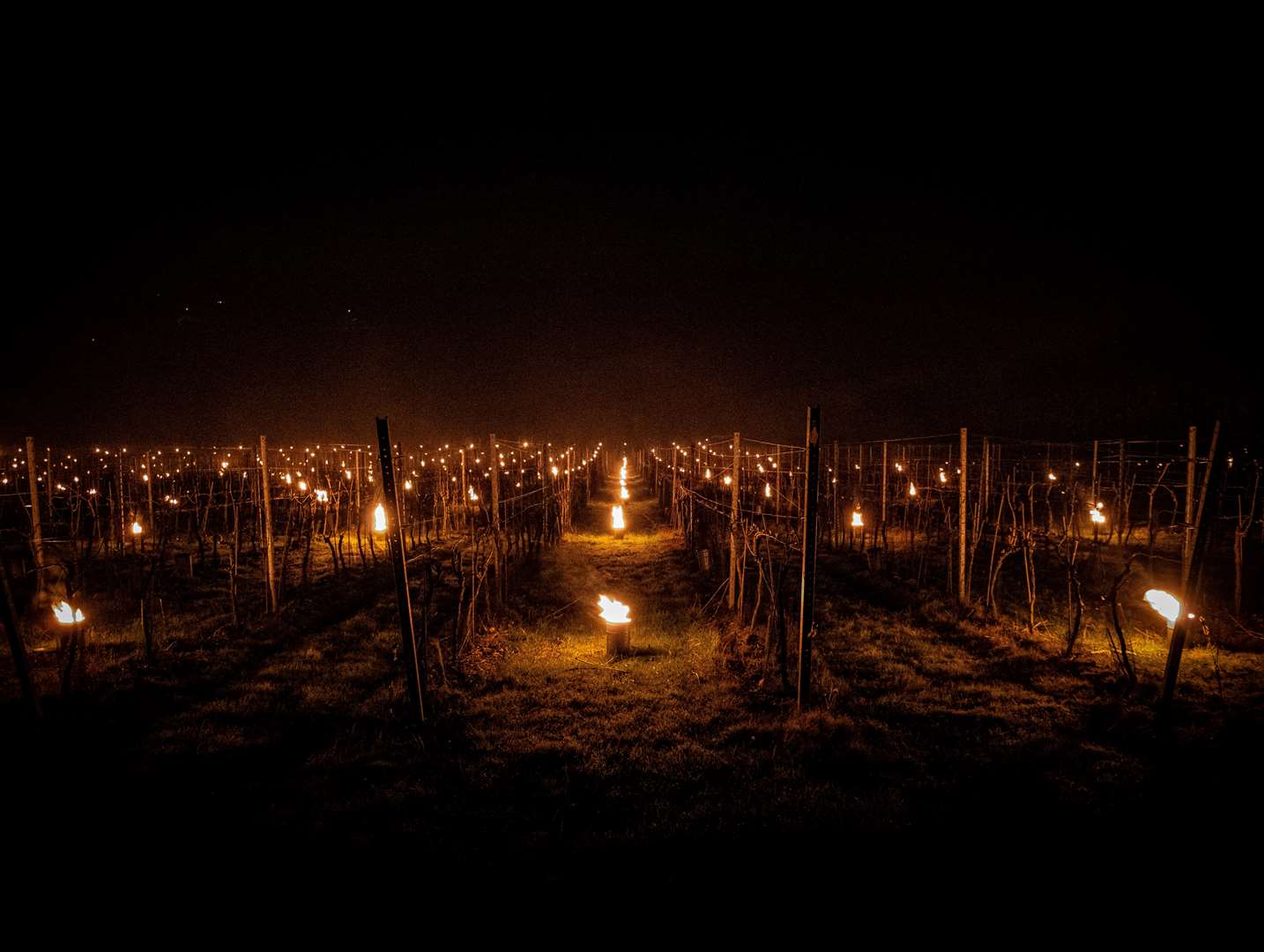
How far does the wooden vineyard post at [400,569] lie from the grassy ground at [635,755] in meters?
0.33

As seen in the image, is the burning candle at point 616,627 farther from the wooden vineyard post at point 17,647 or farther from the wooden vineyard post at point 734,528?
the wooden vineyard post at point 17,647

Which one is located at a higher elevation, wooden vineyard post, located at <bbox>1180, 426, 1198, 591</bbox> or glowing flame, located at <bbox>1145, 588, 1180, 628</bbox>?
wooden vineyard post, located at <bbox>1180, 426, 1198, 591</bbox>

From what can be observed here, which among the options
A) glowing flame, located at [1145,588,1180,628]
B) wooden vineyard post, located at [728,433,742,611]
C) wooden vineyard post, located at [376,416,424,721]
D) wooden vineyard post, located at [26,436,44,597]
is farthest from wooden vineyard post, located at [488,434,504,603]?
glowing flame, located at [1145,588,1180,628]

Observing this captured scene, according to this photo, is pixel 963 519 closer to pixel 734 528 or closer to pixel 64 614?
pixel 734 528

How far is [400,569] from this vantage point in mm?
4867

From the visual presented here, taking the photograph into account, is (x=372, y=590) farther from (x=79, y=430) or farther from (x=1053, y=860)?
(x=79, y=430)

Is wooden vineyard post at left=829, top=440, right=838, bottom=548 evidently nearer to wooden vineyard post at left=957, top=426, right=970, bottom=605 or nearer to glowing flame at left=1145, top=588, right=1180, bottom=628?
wooden vineyard post at left=957, top=426, right=970, bottom=605

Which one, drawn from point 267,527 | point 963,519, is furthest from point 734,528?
point 267,527

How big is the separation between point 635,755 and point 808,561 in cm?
215

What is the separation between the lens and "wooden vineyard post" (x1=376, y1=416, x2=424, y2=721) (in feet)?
15.3

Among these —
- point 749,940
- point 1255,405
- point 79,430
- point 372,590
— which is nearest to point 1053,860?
point 749,940

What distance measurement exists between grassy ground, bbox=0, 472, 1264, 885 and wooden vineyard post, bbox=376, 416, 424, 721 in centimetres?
33

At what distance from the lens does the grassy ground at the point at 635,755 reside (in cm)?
385

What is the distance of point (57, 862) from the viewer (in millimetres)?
3635
